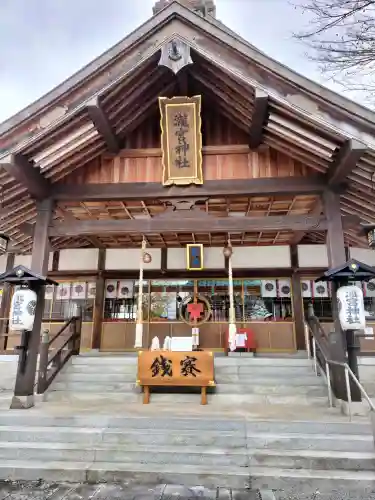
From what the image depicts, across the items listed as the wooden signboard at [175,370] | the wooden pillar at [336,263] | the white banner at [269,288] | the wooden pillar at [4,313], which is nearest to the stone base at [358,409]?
the wooden pillar at [336,263]

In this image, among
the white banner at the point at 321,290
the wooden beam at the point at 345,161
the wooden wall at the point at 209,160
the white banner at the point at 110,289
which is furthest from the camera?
the white banner at the point at 110,289

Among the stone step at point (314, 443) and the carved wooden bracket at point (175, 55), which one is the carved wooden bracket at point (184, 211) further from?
the stone step at point (314, 443)

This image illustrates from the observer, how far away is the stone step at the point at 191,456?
4496mm

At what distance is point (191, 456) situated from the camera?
467cm

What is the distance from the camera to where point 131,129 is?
781 centimetres

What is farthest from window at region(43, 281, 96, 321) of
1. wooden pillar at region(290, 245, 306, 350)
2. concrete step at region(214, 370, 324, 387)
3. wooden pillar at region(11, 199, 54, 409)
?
wooden pillar at region(290, 245, 306, 350)

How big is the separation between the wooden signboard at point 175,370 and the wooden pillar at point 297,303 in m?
5.16

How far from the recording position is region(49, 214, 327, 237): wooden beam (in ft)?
24.0

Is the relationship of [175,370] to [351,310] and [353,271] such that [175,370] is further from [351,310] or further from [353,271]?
[353,271]

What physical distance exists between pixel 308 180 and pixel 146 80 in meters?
3.83

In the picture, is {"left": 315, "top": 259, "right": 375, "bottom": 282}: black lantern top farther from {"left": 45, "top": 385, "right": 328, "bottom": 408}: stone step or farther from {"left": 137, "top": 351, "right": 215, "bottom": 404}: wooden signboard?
{"left": 137, "top": 351, "right": 215, "bottom": 404}: wooden signboard

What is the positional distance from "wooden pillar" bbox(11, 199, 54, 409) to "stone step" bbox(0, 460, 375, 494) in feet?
6.53

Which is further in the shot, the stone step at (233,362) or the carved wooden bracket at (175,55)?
the stone step at (233,362)

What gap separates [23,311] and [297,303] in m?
8.27
